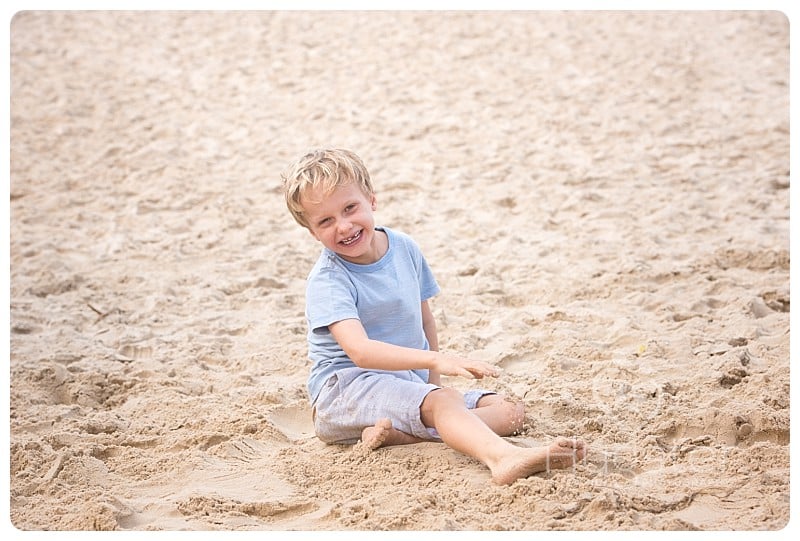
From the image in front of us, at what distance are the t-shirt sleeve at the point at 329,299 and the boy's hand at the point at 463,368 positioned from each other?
0.35m

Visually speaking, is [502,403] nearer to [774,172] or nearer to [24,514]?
[24,514]

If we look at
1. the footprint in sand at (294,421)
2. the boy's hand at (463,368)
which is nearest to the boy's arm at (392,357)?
the boy's hand at (463,368)

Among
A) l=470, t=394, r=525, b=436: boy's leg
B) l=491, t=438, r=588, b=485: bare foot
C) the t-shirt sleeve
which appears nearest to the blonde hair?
the t-shirt sleeve

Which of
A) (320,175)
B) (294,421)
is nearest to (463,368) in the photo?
(320,175)

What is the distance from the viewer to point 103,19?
32.9ft

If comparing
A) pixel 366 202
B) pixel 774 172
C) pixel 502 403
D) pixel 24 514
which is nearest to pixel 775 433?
pixel 502 403

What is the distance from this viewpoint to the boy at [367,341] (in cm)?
260

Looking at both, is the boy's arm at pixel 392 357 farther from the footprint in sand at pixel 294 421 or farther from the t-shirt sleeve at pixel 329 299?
the footprint in sand at pixel 294 421

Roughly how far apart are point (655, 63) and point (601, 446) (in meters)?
5.80

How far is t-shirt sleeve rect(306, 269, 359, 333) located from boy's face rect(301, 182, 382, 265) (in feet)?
0.28

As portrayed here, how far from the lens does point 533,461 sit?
2439 millimetres

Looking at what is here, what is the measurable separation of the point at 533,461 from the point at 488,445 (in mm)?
142

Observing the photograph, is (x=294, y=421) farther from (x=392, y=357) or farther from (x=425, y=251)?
(x=425, y=251)

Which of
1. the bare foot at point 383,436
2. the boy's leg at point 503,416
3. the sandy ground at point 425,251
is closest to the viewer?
the sandy ground at point 425,251
